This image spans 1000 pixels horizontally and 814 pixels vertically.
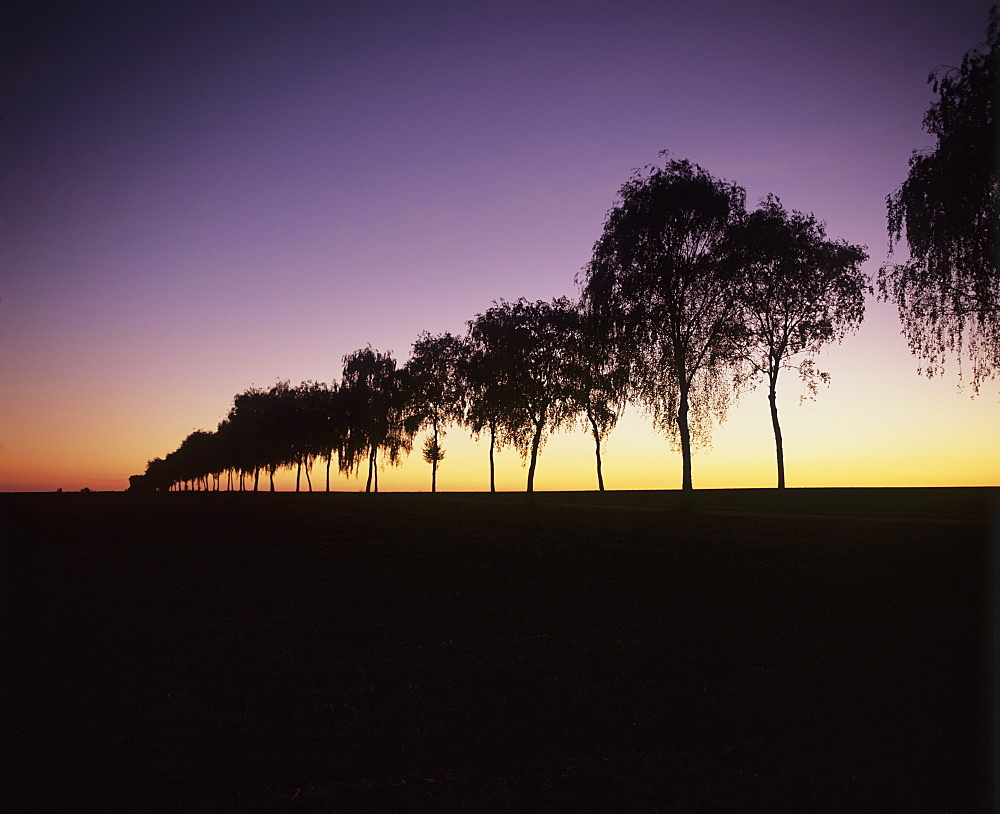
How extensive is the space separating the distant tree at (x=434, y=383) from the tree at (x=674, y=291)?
998 inches

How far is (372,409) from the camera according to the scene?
64.2 metres

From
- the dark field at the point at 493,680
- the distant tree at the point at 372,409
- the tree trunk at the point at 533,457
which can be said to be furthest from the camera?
the distant tree at the point at 372,409

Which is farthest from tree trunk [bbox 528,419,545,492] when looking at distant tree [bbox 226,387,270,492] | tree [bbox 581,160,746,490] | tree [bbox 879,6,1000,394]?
distant tree [bbox 226,387,270,492]

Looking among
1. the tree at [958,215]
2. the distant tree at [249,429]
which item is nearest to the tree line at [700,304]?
the tree at [958,215]

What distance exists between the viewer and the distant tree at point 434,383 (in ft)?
182

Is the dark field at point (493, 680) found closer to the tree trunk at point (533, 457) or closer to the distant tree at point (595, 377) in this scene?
the distant tree at point (595, 377)

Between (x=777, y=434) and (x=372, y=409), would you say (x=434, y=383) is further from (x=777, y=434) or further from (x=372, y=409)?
(x=777, y=434)

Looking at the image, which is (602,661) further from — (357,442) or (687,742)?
(357,442)

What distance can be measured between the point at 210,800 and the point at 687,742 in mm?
4142

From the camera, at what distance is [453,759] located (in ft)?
18.7

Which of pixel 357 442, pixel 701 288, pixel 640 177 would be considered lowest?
Answer: pixel 357 442

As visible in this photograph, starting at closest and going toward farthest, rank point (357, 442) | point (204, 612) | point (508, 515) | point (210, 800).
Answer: point (210, 800), point (204, 612), point (508, 515), point (357, 442)

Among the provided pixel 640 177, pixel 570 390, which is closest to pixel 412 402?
pixel 570 390

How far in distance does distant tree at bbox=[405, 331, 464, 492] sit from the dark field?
1618 inches
